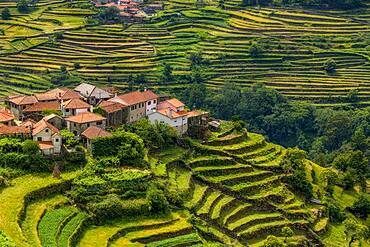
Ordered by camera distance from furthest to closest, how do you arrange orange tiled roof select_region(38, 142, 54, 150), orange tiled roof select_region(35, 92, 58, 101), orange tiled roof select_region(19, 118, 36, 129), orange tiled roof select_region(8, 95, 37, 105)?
Answer: orange tiled roof select_region(35, 92, 58, 101) < orange tiled roof select_region(8, 95, 37, 105) < orange tiled roof select_region(19, 118, 36, 129) < orange tiled roof select_region(38, 142, 54, 150)

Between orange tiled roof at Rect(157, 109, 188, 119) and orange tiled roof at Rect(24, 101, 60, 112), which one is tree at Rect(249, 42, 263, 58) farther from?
orange tiled roof at Rect(24, 101, 60, 112)

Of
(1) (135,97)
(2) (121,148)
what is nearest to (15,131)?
(2) (121,148)

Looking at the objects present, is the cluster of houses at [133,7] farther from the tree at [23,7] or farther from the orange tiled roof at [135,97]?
the orange tiled roof at [135,97]

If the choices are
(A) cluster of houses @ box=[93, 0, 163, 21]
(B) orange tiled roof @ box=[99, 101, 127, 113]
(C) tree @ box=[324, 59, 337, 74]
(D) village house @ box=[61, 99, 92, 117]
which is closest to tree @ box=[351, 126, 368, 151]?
(C) tree @ box=[324, 59, 337, 74]

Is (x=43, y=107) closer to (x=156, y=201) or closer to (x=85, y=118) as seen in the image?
(x=85, y=118)

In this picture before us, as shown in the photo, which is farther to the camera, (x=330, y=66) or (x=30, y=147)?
(x=330, y=66)

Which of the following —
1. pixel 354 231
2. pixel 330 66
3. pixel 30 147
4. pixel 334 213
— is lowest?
pixel 334 213

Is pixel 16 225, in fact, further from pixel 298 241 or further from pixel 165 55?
pixel 165 55
